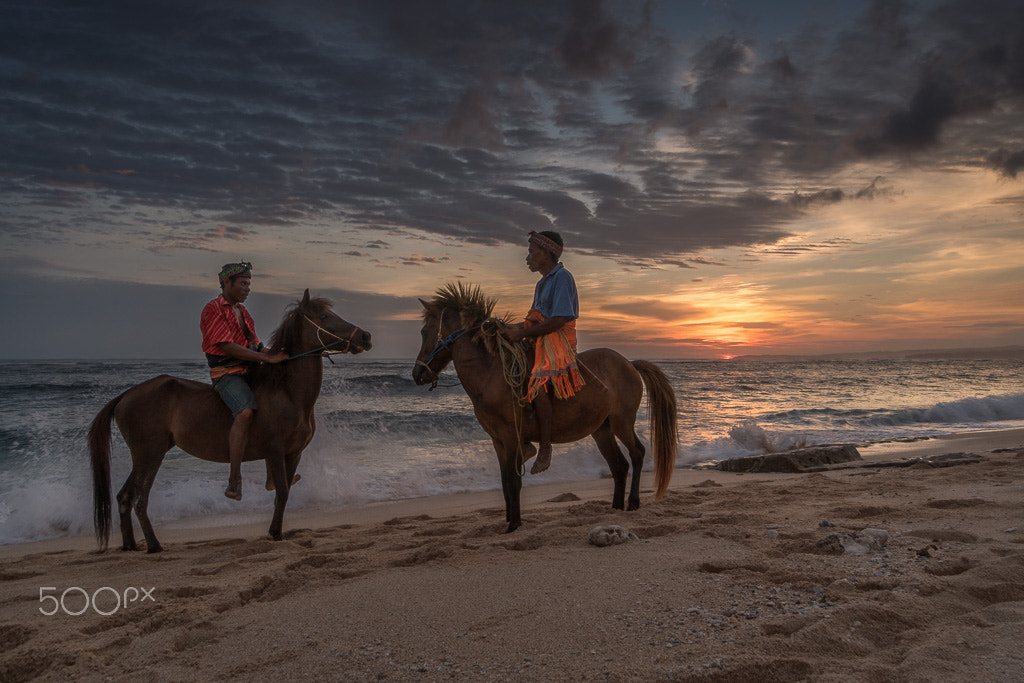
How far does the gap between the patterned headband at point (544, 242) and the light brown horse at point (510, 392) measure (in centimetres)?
69

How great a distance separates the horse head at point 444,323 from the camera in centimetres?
530

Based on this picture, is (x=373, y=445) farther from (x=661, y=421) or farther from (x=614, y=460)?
(x=661, y=421)

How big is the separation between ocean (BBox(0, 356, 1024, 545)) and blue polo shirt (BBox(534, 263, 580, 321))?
3.37 meters

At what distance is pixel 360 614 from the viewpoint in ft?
10.3

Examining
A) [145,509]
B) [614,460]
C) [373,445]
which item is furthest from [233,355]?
[373,445]

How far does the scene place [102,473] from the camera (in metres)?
5.35

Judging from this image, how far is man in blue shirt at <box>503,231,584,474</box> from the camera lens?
16.7ft

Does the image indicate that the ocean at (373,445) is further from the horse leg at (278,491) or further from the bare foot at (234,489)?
the bare foot at (234,489)

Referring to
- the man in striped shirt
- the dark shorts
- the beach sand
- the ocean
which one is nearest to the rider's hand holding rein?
the man in striped shirt

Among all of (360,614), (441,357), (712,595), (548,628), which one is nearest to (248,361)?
(441,357)

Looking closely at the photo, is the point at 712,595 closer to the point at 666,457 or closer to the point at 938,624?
the point at 938,624

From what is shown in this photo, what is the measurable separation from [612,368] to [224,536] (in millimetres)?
4403

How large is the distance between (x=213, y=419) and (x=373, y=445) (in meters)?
6.95

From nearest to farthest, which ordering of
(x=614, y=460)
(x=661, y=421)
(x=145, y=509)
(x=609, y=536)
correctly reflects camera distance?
(x=609, y=536)
(x=145, y=509)
(x=614, y=460)
(x=661, y=421)
